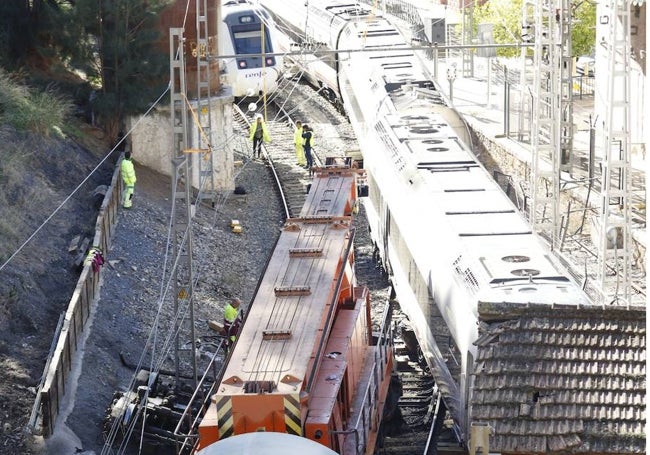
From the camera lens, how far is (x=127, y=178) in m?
27.8

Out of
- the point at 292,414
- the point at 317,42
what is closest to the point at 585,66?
the point at 317,42

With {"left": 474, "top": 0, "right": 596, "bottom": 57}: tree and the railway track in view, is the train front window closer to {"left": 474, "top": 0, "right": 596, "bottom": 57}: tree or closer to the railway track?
the railway track

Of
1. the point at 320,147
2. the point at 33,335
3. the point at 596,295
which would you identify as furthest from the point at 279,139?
the point at 33,335

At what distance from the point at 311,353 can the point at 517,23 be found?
3139 cm

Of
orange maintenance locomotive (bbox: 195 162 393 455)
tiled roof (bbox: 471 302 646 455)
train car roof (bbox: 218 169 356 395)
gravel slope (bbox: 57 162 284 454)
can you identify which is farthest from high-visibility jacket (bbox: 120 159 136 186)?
tiled roof (bbox: 471 302 646 455)

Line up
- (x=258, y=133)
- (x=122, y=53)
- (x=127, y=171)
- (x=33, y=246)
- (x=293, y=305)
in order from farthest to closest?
(x=258, y=133) < (x=122, y=53) < (x=127, y=171) < (x=33, y=246) < (x=293, y=305)

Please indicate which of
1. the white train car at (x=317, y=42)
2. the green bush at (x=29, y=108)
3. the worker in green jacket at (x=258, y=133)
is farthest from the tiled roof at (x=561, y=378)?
Result: the white train car at (x=317, y=42)

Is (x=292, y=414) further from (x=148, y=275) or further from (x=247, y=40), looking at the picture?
(x=247, y=40)

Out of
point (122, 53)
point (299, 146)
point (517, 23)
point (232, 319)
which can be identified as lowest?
point (232, 319)

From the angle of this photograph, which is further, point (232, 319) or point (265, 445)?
point (232, 319)

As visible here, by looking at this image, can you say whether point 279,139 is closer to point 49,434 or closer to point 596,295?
point 596,295

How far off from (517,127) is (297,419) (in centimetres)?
2668

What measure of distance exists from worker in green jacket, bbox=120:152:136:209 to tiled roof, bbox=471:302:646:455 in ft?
44.9

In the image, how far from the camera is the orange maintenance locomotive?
13.2 meters
